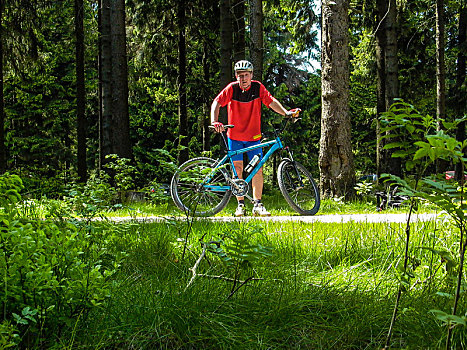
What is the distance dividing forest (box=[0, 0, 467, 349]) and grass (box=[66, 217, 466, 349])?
12mm

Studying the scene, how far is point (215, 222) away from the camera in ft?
16.8

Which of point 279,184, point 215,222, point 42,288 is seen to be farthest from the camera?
point 279,184

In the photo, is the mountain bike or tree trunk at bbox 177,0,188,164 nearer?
the mountain bike

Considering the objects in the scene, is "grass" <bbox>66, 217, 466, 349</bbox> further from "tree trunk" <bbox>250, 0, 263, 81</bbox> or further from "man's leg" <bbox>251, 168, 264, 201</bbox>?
"tree trunk" <bbox>250, 0, 263, 81</bbox>

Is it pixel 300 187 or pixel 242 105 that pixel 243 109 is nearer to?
pixel 242 105

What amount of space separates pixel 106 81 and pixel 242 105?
18.8 feet

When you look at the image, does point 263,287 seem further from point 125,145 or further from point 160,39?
point 160,39

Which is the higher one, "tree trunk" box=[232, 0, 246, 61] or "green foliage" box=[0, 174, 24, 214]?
"tree trunk" box=[232, 0, 246, 61]

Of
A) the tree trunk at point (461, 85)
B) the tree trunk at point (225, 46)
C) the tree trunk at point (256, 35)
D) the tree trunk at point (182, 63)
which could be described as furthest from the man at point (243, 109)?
the tree trunk at point (461, 85)

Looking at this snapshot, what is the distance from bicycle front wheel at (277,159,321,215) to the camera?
7250 millimetres

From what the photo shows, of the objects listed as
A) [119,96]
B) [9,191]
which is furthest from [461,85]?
[9,191]

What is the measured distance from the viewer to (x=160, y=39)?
1716 centimetres

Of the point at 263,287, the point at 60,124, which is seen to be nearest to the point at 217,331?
the point at 263,287

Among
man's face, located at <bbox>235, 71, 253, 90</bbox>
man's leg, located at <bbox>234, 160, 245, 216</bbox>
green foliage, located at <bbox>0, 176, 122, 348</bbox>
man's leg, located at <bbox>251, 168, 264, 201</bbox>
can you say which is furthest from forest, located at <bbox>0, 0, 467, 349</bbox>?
man's face, located at <bbox>235, 71, 253, 90</bbox>
